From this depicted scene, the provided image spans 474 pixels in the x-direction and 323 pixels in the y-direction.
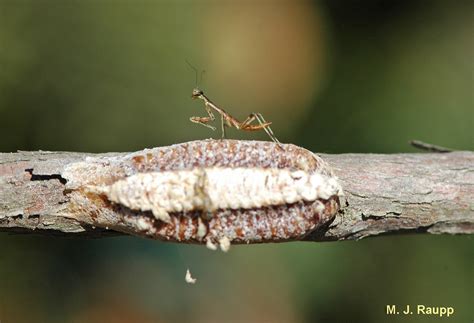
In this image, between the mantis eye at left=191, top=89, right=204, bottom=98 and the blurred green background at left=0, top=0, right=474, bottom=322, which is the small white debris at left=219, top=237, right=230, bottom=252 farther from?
the blurred green background at left=0, top=0, right=474, bottom=322

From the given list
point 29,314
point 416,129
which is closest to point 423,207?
point 416,129

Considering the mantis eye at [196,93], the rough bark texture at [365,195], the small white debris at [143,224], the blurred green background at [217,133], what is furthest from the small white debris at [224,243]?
the blurred green background at [217,133]

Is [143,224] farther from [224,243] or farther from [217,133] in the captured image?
[217,133]

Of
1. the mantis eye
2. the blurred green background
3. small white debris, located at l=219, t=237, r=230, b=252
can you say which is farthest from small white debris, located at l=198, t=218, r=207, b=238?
the blurred green background

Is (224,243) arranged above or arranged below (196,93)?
below

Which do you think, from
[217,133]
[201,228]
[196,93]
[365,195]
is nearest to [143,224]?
[201,228]

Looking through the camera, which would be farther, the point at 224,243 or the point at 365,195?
the point at 365,195
